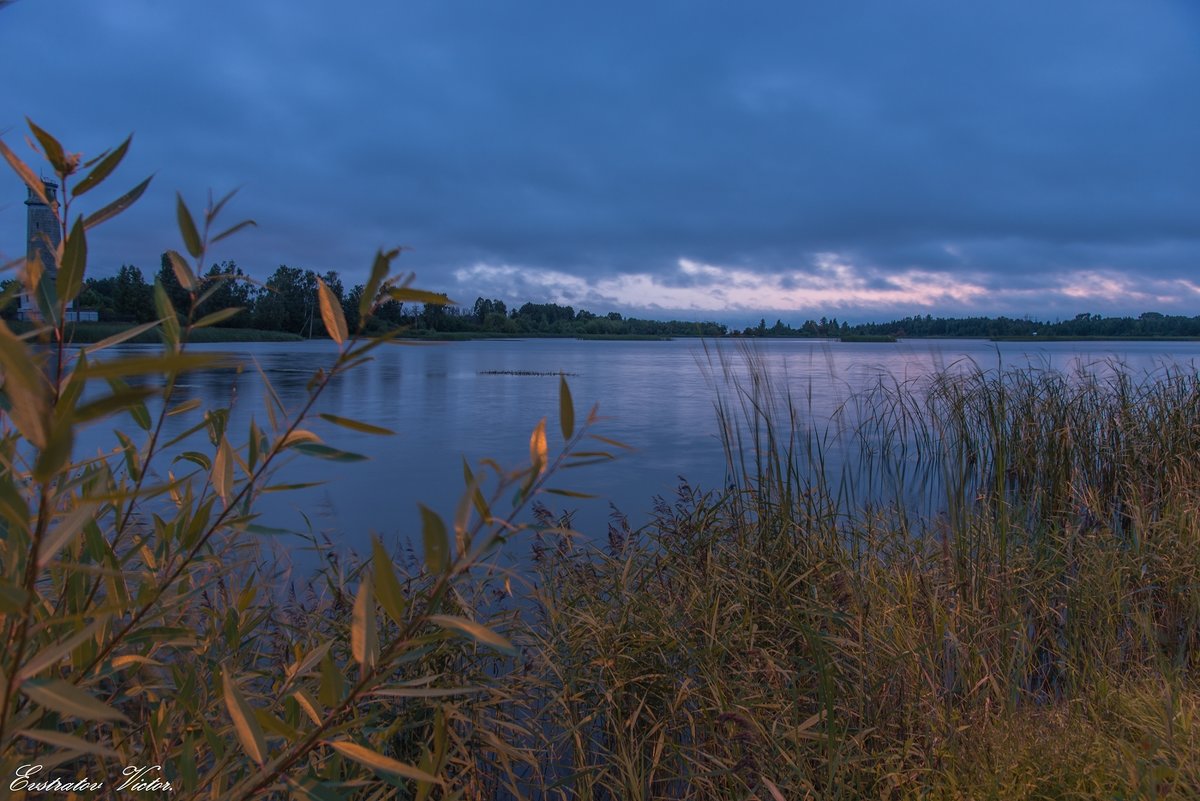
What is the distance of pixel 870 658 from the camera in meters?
2.89

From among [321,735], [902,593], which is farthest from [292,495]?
[321,735]

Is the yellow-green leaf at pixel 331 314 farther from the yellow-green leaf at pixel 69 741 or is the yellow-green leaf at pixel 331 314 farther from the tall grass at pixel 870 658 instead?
the tall grass at pixel 870 658

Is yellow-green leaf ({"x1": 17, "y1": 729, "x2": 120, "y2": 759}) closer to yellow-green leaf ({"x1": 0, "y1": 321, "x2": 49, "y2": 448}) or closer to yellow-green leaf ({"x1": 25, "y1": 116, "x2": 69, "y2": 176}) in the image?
yellow-green leaf ({"x1": 0, "y1": 321, "x2": 49, "y2": 448})

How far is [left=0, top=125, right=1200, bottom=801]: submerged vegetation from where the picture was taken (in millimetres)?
726

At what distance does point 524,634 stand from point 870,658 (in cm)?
142

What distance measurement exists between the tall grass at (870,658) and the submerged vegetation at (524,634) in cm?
2

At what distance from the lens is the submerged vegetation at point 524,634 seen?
0.73 metres

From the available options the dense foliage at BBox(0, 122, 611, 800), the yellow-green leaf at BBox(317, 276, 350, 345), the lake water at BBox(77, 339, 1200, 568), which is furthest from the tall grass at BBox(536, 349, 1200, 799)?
the yellow-green leaf at BBox(317, 276, 350, 345)

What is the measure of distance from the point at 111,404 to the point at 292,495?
273 inches

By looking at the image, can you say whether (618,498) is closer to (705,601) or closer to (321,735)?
(705,601)

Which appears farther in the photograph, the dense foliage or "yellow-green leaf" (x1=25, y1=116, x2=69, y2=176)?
"yellow-green leaf" (x1=25, y1=116, x2=69, y2=176)

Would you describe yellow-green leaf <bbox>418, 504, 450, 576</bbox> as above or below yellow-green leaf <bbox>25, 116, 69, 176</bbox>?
below

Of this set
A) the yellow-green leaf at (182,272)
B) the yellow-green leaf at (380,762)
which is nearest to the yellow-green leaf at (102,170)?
the yellow-green leaf at (182,272)

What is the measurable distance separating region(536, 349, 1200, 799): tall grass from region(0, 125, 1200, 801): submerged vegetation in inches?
0.8
